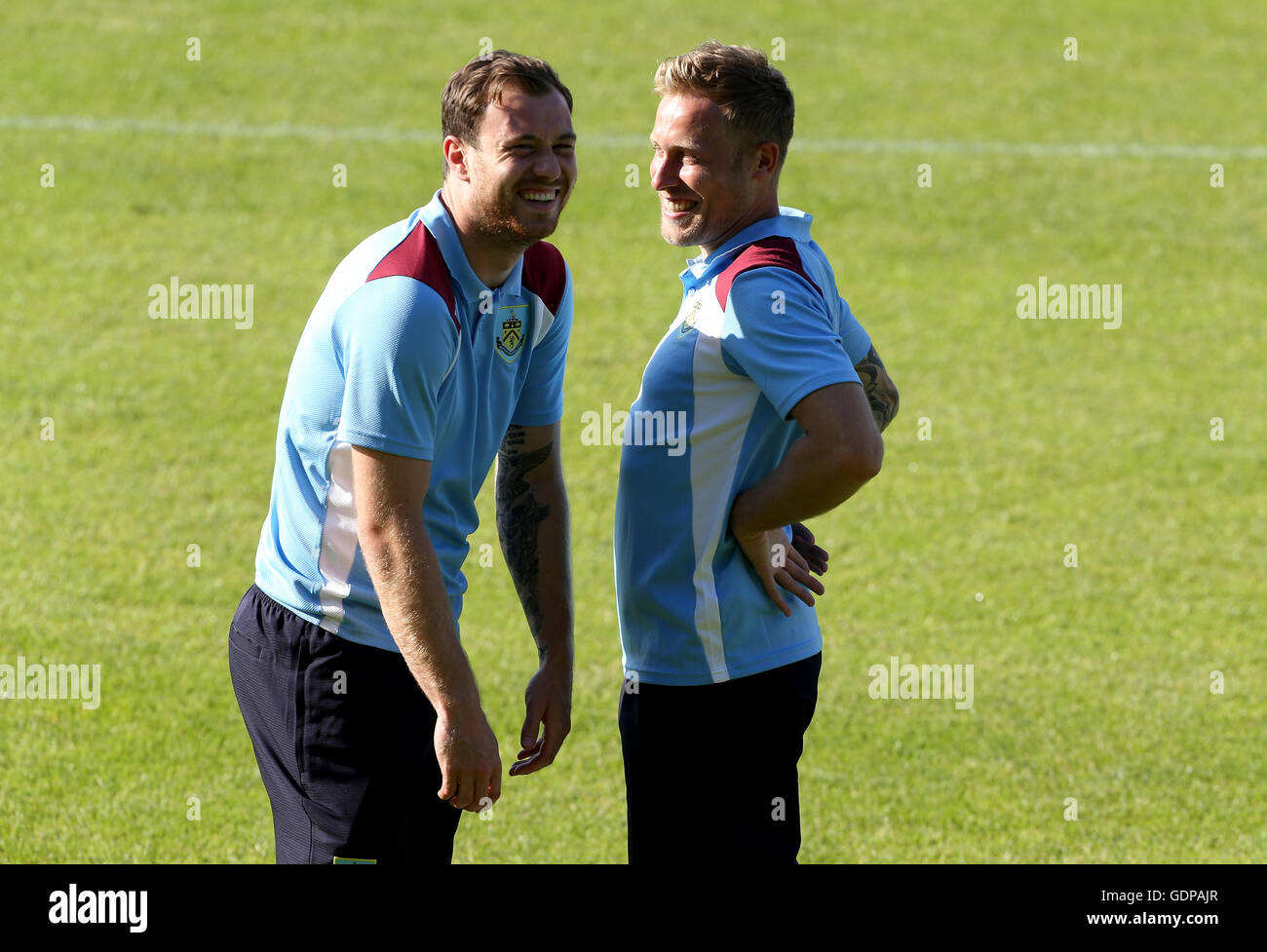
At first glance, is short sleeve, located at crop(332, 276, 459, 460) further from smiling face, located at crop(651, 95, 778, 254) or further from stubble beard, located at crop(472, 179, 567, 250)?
smiling face, located at crop(651, 95, 778, 254)

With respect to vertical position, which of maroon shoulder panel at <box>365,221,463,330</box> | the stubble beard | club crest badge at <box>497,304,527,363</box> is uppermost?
the stubble beard

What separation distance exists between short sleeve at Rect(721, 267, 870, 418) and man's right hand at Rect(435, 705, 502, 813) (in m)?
1.08

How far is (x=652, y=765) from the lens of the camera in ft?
12.6

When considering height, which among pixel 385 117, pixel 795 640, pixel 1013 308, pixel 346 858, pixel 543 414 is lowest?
pixel 346 858

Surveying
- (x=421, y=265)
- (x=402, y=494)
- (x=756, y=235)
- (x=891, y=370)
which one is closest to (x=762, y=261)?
(x=756, y=235)

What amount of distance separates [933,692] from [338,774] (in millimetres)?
4447

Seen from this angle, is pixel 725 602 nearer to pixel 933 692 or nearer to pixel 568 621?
pixel 568 621

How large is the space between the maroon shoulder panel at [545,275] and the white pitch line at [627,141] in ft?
38.6

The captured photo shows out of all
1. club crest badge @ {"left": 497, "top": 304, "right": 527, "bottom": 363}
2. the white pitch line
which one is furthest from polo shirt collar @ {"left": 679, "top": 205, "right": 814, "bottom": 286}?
the white pitch line

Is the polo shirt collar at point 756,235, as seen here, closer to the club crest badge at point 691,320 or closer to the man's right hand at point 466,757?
the club crest badge at point 691,320

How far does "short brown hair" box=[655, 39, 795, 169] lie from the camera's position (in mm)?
3697

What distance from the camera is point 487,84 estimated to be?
140 inches

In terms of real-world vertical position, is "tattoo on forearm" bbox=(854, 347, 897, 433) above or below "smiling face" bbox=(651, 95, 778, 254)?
below
